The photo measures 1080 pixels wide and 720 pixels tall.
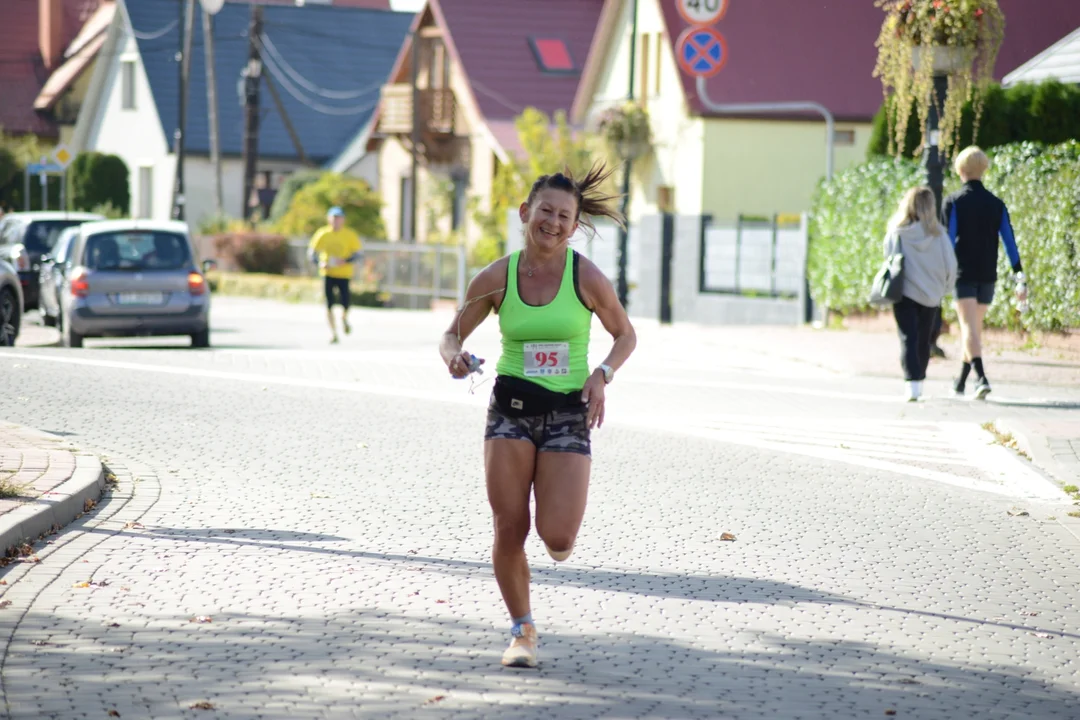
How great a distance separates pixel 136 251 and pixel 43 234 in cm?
836

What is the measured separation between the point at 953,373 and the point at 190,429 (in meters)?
7.85

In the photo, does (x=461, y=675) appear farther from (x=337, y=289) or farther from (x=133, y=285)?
(x=337, y=289)

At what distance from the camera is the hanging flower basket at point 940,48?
57.8 feet

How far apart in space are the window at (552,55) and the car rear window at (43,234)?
2117 centimetres

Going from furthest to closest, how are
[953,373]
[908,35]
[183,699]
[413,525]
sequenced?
[908,35]
[953,373]
[413,525]
[183,699]

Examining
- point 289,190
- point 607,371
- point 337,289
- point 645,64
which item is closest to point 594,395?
point 607,371

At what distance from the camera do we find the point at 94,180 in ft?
196

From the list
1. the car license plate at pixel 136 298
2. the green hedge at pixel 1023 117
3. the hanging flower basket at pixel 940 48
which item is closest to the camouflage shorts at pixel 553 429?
the hanging flower basket at pixel 940 48

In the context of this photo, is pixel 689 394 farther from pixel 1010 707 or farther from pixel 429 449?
pixel 1010 707

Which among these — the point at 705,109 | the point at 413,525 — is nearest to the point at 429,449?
the point at 413,525

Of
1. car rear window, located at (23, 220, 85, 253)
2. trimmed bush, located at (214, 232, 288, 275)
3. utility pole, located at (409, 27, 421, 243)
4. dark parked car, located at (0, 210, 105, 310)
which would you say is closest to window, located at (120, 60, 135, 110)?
utility pole, located at (409, 27, 421, 243)

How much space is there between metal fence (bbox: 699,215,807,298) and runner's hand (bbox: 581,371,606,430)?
63.9 feet

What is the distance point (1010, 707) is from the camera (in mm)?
5324

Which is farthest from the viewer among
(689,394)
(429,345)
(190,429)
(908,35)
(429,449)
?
(429,345)
